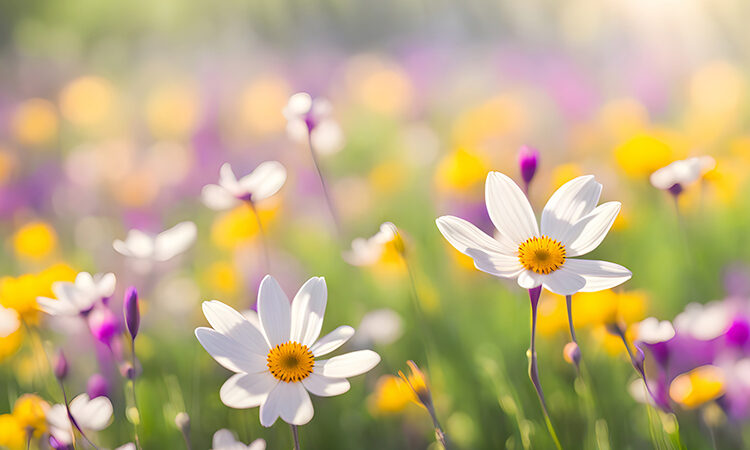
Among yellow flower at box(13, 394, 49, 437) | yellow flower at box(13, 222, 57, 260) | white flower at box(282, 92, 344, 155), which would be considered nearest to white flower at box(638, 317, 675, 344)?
white flower at box(282, 92, 344, 155)

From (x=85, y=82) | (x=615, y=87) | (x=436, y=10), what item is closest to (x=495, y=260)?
(x=615, y=87)

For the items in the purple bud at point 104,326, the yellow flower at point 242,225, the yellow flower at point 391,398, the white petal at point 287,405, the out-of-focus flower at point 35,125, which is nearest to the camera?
the white petal at point 287,405

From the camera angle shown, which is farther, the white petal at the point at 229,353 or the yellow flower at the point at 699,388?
the yellow flower at the point at 699,388

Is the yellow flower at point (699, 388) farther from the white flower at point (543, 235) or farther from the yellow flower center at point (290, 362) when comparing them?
the yellow flower center at point (290, 362)

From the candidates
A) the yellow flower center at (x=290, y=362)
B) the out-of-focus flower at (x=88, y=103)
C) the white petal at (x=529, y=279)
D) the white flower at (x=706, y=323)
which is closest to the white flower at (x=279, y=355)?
the yellow flower center at (x=290, y=362)

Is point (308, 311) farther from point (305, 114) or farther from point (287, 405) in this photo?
point (305, 114)

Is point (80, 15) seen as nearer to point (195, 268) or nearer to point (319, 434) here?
point (195, 268)

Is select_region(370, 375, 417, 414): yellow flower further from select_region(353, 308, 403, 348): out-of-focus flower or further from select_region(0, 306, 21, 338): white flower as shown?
select_region(0, 306, 21, 338): white flower
